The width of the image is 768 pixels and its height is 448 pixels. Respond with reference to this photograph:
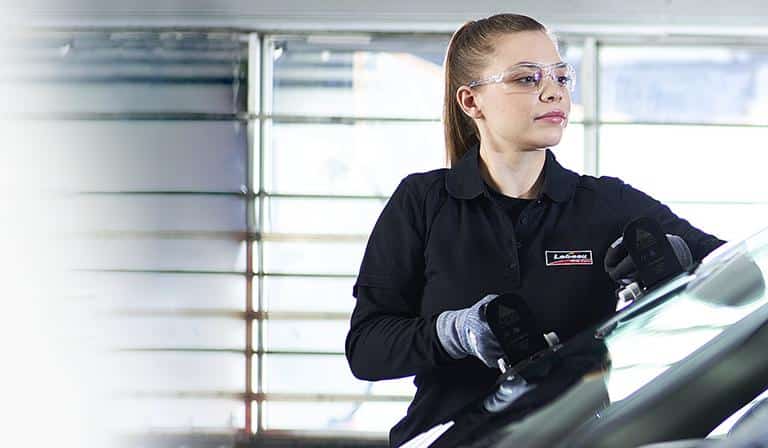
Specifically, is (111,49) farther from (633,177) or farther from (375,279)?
(375,279)

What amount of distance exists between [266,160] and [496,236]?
7535 millimetres

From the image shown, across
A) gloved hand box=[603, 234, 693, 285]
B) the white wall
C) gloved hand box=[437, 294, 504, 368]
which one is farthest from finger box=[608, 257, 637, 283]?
the white wall

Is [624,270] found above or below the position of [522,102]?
below

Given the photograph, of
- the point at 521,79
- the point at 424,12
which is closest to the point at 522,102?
the point at 521,79

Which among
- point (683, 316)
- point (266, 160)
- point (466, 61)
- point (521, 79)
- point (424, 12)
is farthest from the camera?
point (266, 160)

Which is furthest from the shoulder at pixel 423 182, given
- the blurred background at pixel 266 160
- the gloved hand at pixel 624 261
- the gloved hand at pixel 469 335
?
the blurred background at pixel 266 160

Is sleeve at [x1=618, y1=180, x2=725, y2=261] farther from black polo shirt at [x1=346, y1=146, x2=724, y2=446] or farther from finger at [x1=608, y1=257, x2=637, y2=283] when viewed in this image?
finger at [x1=608, y1=257, x2=637, y2=283]

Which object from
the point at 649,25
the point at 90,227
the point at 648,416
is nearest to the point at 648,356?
the point at 648,416

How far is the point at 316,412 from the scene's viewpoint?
9.23 meters

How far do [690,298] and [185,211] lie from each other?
7899 millimetres

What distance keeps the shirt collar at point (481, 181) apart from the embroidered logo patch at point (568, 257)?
84 mm

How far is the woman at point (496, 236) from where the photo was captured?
1.67 m

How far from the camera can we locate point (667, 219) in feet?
5.60

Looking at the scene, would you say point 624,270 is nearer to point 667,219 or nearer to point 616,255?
point 616,255
